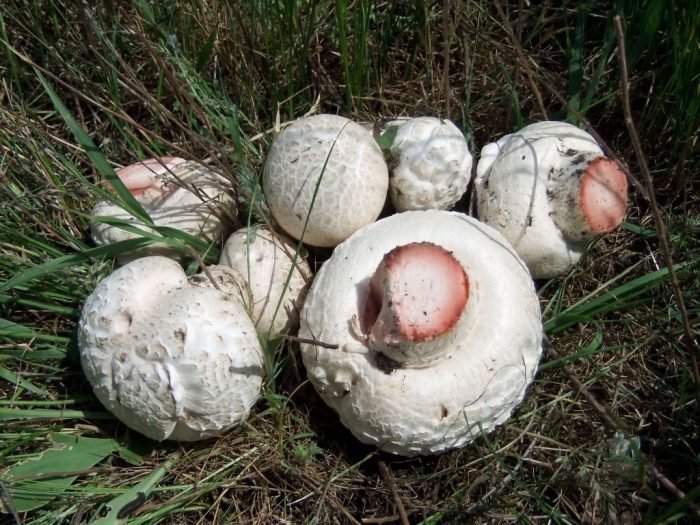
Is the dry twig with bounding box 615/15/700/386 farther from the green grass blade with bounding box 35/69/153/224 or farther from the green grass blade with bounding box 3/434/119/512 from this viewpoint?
the green grass blade with bounding box 3/434/119/512

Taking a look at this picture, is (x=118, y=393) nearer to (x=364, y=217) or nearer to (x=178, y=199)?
(x=178, y=199)

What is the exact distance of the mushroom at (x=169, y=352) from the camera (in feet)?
6.57

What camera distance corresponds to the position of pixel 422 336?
1.87 metres

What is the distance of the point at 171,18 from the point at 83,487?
187 centimetres

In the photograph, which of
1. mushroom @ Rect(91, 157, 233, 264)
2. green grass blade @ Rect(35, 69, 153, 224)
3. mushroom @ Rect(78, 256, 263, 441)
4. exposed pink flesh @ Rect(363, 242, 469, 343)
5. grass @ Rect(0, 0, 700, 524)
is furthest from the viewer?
mushroom @ Rect(91, 157, 233, 264)

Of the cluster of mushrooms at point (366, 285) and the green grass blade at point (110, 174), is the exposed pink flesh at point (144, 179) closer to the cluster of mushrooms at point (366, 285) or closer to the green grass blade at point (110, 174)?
the cluster of mushrooms at point (366, 285)

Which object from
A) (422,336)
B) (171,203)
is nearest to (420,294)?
(422,336)

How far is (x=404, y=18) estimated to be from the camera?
2.92m

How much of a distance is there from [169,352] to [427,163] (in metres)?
1.09

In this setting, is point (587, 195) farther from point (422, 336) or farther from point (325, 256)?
point (325, 256)

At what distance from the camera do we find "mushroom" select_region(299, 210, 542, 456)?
190cm

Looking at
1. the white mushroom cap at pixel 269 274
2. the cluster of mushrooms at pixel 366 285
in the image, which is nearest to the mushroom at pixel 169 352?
the cluster of mushrooms at pixel 366 285

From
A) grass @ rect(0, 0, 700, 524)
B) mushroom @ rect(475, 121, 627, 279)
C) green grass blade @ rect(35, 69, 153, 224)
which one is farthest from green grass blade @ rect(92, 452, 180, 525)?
mushroom @ rect(475, 121, 627, 279)

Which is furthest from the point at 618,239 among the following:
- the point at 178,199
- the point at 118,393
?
the point at 118,393
